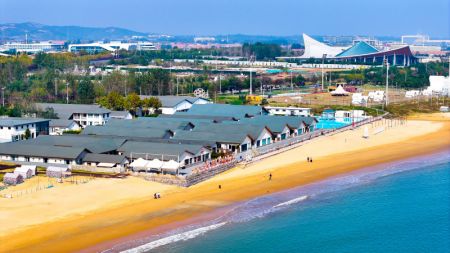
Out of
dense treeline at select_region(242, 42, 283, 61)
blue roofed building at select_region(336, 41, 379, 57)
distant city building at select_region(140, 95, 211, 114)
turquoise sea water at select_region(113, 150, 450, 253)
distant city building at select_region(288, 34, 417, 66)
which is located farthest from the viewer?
dense treeline at select_region(242, 42, 283, 61)

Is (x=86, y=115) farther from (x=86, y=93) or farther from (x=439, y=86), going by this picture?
(x=439, y=86)

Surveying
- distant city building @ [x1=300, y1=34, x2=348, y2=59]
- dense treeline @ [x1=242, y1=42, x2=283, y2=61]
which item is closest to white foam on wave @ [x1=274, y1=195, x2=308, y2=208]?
distant city building @ [x1=300, y1=34, x2=348, y2=59]

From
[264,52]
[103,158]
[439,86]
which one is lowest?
[103,158]

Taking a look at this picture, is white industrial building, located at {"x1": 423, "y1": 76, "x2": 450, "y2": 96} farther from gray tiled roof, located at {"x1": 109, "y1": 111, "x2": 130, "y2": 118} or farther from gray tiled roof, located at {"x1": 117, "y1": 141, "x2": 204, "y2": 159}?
gray tiled roof, located at {"x1": 117, "y1": 141, "x2": 204, "y2": 159}

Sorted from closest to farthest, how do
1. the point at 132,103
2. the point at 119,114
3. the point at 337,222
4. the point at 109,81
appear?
the point at 337,222, the point at 119,114, the point at 132,103, the point at 109,81

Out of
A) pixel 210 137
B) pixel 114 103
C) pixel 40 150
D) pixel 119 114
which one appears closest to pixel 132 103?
pixel 114 103

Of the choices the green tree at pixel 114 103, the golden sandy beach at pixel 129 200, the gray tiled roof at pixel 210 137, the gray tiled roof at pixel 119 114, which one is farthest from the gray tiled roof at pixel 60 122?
the golden sandy beach at pixel 129 200
